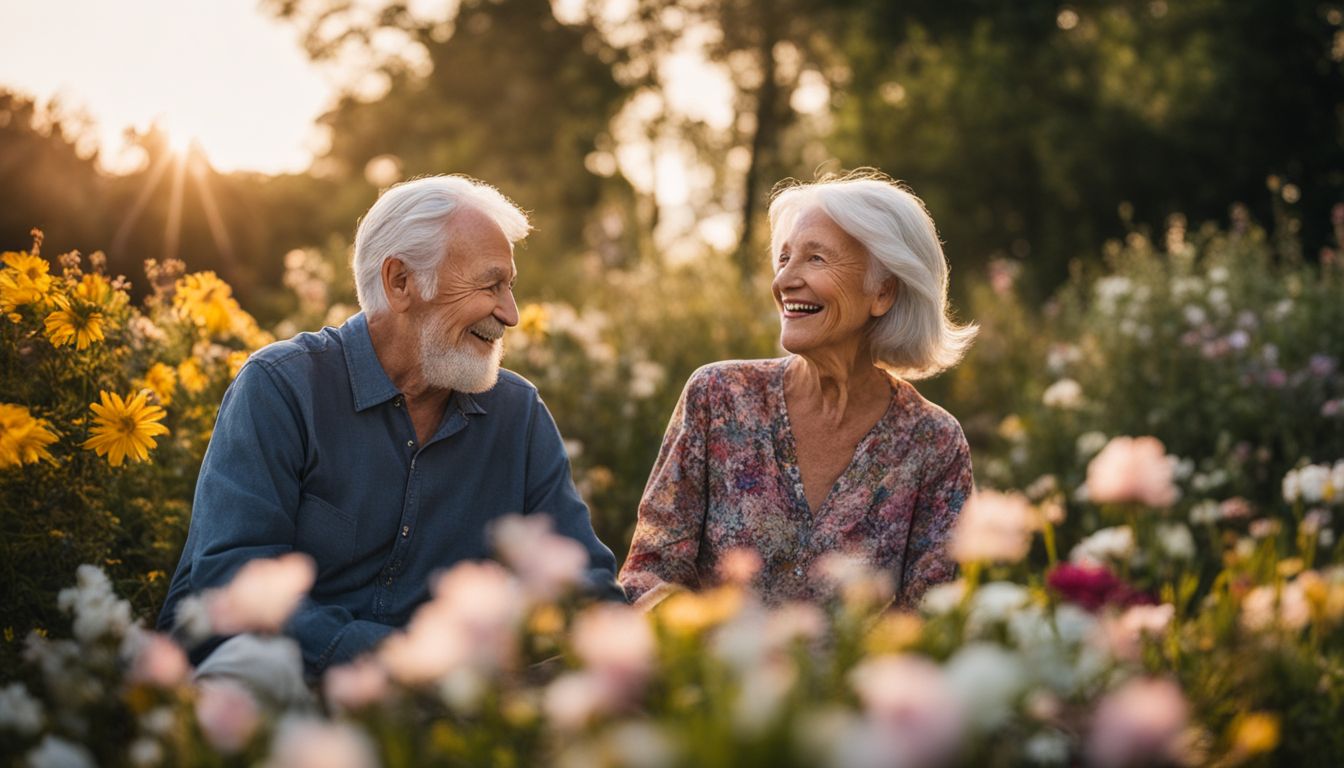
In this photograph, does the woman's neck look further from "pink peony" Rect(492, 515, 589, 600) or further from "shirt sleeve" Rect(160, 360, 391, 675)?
"pink peony" Rect(492, 515, 589, 600)

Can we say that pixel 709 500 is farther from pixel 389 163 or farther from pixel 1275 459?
pixel 389 163

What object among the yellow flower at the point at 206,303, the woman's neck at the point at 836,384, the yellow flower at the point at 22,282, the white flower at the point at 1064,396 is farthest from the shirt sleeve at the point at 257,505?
the white flower at the point at 1064,396

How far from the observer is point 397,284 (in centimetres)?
285

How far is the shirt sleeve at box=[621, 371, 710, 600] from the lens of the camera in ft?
10.1

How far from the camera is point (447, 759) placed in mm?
1391

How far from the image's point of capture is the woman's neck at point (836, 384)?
325cm

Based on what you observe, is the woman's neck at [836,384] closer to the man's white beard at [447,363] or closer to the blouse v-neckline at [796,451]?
the blouse v-neckline at [796,451]

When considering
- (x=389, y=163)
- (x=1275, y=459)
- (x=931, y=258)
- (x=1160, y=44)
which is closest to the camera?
(x=931, y=258)

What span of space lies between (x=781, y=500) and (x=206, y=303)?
6.77 ft

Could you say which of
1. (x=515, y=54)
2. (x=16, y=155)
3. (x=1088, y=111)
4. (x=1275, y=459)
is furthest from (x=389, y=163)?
(x=1275, y=459)

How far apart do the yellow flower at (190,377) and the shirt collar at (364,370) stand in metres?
0.75

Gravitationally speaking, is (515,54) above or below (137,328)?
above

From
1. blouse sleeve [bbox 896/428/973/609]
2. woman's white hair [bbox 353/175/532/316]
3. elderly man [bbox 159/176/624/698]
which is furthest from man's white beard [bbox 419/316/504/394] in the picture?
blouse sleeve [bbox 896/428/973/609]

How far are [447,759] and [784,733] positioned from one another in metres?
0.47
